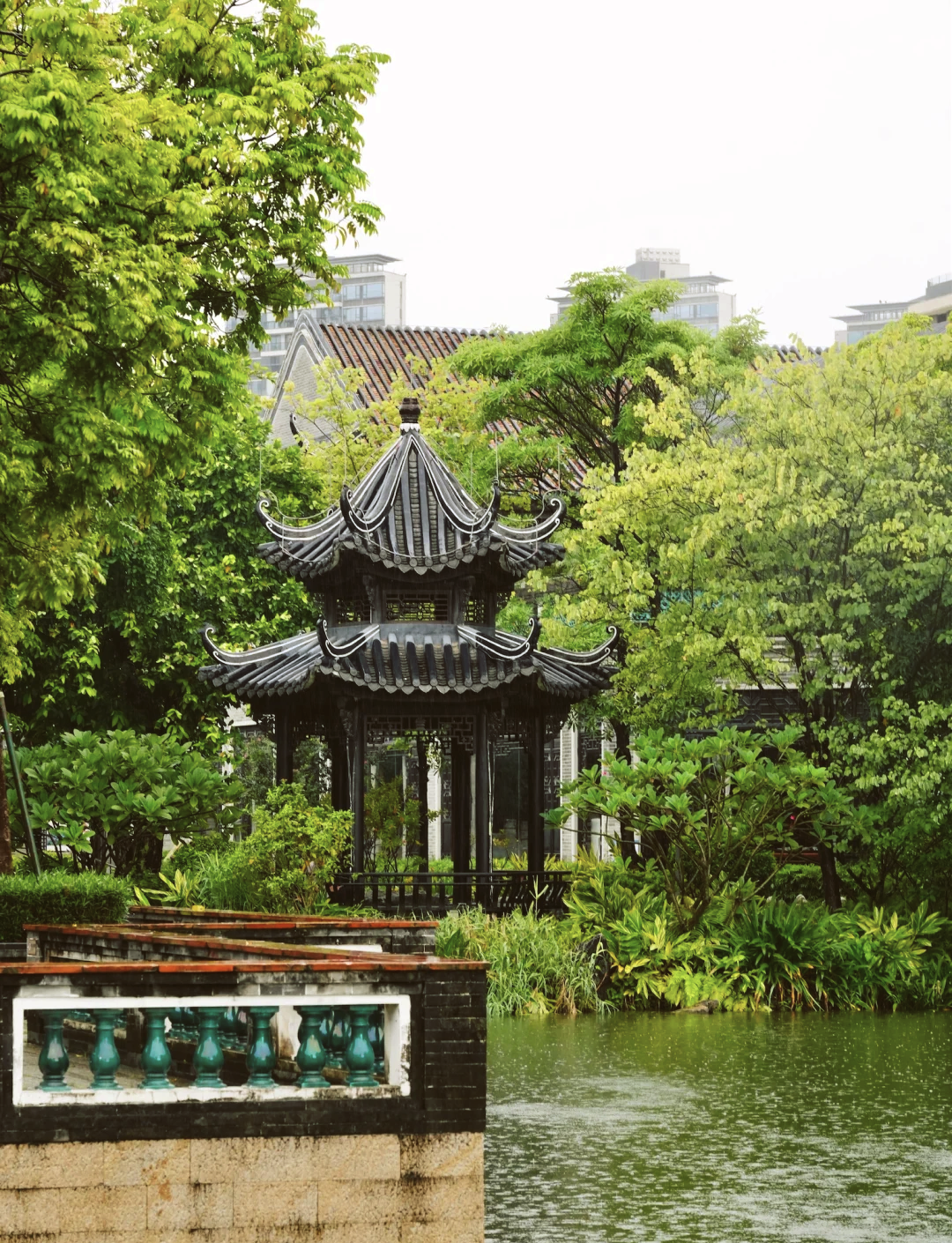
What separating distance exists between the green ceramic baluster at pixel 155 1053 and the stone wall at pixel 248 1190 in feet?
0.94

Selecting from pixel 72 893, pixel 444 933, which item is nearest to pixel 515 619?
pixel 444 933

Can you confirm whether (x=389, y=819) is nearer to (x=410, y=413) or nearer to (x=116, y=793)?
(x=116, y=793)

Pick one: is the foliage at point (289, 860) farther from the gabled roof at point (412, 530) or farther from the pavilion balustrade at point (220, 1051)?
the pavilion balustrade at point (220, 1051)

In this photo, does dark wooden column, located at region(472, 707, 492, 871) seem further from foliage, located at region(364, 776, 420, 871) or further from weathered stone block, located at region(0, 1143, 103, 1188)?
weathered stone block, located at region(0, 1143, 103, 1188)

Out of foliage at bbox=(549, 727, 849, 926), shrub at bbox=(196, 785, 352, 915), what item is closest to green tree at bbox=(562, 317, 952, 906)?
foliage at bbox=(549, 727, 849, 926)

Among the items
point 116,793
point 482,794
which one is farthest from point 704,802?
point 116,793

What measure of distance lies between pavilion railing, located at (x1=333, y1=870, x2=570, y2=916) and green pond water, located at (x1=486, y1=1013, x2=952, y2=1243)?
4.07 m

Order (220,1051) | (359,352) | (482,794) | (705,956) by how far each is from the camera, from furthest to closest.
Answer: (359,352) < (482,794) < (705,956) < (220,1051)

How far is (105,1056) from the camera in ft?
29.8

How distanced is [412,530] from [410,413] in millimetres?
2032

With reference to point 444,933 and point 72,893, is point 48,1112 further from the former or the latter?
point 444,933

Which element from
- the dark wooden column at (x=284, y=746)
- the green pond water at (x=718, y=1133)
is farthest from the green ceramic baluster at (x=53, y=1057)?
the dark wooden column at (x=284, y=746)

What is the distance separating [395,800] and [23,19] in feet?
65.7

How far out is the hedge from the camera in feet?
53.8
